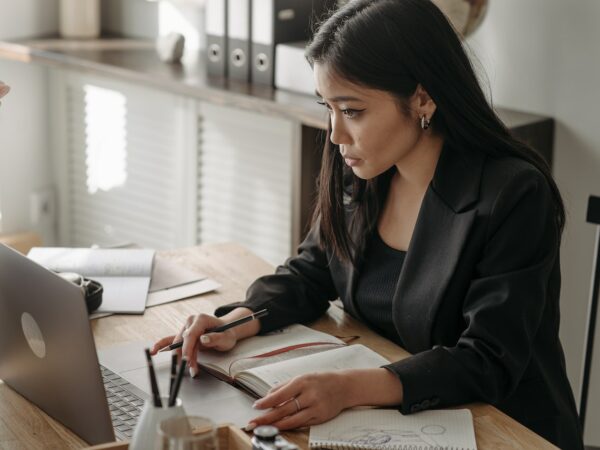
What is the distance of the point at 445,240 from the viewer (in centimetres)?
160

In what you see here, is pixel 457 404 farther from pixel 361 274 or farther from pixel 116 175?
pixel 116 175

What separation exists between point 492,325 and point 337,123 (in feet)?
1.39

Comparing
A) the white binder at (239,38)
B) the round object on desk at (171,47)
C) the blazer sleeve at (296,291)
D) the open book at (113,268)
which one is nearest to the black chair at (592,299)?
the blazer sleeve at (296,291)

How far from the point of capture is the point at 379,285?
5.66 ft

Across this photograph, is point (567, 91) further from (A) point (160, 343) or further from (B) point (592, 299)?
(A) point (160, 343)

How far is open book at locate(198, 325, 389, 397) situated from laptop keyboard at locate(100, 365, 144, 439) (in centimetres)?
13

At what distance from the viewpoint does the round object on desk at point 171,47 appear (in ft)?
10.7

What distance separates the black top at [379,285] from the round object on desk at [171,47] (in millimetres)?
1699

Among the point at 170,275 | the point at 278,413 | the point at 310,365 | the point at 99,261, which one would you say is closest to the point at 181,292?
the point at 170,275

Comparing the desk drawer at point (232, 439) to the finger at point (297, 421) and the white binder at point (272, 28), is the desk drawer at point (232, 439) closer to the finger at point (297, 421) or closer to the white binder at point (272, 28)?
the finger at point (297, 421)

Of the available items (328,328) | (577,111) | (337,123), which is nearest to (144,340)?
(328,328)

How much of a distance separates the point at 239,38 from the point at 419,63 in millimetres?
1482

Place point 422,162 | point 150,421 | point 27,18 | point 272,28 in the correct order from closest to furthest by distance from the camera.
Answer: point 150,421
point 422,162
point 272,28
point 27,18

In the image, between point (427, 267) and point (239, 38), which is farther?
point (239, 38)
